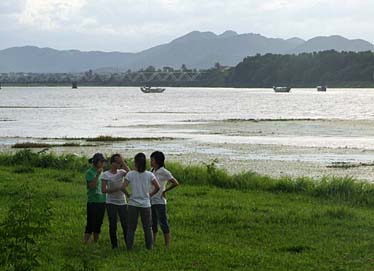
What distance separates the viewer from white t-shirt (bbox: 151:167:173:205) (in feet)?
37.7

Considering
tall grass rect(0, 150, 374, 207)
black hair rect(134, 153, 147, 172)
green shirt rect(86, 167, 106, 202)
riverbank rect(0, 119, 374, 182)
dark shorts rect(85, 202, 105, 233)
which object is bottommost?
riverbank rect(0, 119, 374, 182)

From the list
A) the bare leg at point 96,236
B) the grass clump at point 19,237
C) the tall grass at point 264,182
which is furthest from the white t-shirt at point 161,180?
the tall grass at point 264,182

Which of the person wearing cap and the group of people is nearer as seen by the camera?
the group of people

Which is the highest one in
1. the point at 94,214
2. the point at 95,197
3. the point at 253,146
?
the point at 95,197

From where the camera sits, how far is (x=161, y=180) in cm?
1151

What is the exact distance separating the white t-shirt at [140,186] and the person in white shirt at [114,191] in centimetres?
30

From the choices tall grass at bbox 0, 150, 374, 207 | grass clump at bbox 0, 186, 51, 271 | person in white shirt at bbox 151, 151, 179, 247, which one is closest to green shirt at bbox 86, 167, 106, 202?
person in white shirt at bbox 151, 151, 179, 247

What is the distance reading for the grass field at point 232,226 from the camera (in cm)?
1083

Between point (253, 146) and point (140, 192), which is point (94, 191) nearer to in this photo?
point (140, 192)

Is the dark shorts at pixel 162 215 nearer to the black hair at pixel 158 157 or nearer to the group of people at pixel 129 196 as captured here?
the group of people at pixel 129 196

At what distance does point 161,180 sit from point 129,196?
589 millimetres

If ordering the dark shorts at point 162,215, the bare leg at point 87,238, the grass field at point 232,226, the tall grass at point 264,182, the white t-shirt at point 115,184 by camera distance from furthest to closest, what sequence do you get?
1. the tall grass at point 264,182
2. the bare leg at point 87,238
3. the dark shorts at point 162,215
4. the white t-shirt at point 115,184
5. the grass field at point 232,226

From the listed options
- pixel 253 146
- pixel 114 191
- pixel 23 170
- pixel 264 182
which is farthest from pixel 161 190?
pixel 253 146

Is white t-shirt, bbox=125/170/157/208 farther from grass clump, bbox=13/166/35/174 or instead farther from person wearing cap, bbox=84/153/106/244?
grass clump, bbox=13/166/35/174
